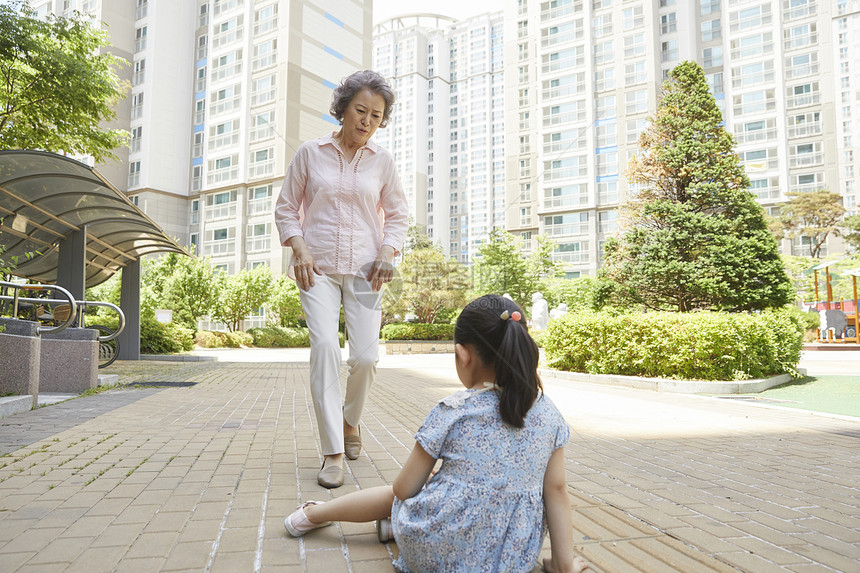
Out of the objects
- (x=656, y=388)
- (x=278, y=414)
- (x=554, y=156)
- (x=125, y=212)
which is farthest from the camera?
(x=554, y=156)

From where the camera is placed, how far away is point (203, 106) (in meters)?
44.4

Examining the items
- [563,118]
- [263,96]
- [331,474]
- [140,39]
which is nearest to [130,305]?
[331,474]

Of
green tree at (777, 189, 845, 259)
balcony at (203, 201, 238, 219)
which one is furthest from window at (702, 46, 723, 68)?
balcony at (203, 201, 238, 219)

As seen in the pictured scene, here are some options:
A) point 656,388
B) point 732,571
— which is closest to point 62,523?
point 732,571

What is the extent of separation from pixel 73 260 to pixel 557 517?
35.1 ft

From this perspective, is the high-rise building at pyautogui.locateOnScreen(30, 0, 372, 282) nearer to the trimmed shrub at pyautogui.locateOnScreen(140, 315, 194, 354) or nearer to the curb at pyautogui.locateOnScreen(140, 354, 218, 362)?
the trimmed shrub at pyautogui.locateOnScreen(140, 315, 194, 354)

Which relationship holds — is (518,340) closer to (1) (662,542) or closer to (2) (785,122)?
(1) (662,542)

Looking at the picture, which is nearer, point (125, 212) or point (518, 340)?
point (518, 340)

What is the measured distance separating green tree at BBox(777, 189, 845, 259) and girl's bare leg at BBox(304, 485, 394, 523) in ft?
150

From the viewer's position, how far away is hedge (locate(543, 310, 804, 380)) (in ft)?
28.0

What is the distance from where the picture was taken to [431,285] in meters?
30.8

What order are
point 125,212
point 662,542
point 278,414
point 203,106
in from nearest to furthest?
point 662,542 < point 278,414 < point 125,212 < point 203,106

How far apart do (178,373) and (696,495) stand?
9905mm

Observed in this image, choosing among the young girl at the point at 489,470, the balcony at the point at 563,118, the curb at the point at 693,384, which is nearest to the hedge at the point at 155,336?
the curb at the point at 693,384
